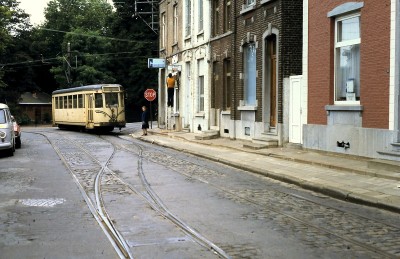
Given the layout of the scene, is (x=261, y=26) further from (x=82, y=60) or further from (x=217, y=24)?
(x=82, y=60)

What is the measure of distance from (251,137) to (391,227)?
14034 millimetres

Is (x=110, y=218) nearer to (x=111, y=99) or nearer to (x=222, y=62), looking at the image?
(x=222, y=62)

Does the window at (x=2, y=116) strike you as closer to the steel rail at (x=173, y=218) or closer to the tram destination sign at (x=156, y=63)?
the steel rail at (x=173, y=218)

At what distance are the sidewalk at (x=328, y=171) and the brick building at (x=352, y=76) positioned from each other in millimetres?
557

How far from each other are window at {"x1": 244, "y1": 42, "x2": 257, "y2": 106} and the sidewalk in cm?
338

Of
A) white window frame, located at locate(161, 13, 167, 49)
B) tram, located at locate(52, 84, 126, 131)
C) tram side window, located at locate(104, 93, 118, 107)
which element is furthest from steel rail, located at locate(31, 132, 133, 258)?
white window frame, located at locate(161, 13, 167, 49)

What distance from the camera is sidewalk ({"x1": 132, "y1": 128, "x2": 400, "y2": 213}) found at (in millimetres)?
9852

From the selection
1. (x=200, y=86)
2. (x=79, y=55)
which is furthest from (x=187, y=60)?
A: (x=79, y=55)

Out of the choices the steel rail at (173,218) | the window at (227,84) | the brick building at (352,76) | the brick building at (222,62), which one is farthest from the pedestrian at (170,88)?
the steel rail at (173,218)

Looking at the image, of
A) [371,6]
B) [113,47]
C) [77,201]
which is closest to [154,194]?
[77,201]

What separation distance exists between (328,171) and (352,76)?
3.23 m

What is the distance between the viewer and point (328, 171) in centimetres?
1304

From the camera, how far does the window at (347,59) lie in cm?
1453

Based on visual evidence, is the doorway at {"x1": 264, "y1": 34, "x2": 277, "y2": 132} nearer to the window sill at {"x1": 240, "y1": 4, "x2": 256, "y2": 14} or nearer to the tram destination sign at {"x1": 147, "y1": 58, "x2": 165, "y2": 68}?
the window sill at {"x1": 240, "y1": 4, "x2": 256, "y2": 14}
